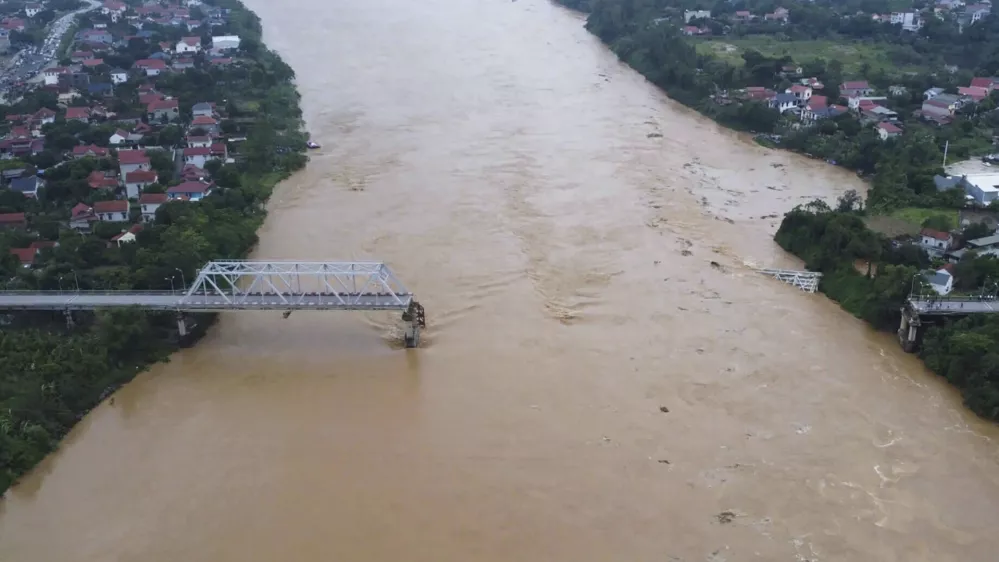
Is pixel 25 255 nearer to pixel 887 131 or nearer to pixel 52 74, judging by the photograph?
pixel 52 74

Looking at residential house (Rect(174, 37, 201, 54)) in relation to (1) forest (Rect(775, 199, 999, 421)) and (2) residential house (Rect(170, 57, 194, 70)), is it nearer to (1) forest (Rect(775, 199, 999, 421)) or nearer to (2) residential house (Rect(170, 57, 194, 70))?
(2) residential house (Rect(170, 57, 194, 70))

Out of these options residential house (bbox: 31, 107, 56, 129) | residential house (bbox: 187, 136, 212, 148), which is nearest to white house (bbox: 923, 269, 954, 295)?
residential house (bbox: 187, 136, 212, 148)

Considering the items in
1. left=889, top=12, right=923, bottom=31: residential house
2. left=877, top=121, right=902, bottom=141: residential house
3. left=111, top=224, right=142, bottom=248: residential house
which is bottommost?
left=111, top=224, right=142, bottom=248: residential house

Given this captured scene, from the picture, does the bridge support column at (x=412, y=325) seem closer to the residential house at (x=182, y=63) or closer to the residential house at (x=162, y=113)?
the residential house at (x=162, y=113)

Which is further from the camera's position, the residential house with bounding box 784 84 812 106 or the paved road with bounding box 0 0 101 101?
the paved road with bounding box 0 0 101 101

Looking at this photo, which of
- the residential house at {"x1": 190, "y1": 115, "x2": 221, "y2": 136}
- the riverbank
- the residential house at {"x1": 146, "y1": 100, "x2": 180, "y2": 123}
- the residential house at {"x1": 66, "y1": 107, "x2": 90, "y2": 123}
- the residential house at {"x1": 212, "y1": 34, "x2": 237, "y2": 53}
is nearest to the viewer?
the riverbank

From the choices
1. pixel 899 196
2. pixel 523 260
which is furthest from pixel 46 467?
pixel 899 196

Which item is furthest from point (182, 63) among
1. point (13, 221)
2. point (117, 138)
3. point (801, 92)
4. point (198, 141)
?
point (801, 92)
